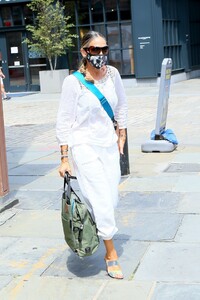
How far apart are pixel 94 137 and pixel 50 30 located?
18750 millimetres

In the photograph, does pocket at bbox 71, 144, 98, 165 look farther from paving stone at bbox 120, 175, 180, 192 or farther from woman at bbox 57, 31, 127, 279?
paving stone at bbox 120, 175, 180, 192

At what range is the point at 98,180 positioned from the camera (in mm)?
4484

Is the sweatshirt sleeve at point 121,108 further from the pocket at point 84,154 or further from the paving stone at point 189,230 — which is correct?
the paving stone at point 189,230

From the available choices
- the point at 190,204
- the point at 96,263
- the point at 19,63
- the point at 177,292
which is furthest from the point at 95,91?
the point at 19,63

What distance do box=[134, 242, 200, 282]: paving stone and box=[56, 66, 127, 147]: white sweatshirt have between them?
1.09 meters

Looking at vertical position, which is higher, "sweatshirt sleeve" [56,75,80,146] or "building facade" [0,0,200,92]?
"building facade" [0,0,200,92]

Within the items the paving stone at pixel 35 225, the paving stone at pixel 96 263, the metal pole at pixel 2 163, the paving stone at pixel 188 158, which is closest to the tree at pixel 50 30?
the paving stone at pixel 188 158

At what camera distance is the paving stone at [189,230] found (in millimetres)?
5324

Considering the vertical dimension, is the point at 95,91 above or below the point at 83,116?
above

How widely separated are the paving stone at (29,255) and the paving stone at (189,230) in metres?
1.13

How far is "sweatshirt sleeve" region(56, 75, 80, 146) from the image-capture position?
4523 mm

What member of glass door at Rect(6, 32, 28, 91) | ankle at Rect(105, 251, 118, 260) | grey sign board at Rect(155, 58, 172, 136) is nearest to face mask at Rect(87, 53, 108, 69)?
ankle at Rect(105, 251, 118, 260)

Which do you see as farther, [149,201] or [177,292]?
[149,201]

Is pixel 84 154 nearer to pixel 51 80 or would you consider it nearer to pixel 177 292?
pixel 177 292
